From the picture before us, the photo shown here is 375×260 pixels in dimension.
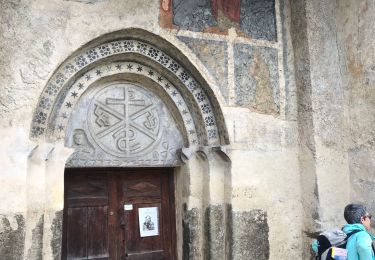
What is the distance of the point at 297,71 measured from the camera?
4.41 m

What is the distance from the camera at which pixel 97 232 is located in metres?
3.99

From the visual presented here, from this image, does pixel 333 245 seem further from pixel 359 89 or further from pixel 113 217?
pixel 113 217

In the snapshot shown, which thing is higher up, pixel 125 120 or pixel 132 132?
pixel 125 120

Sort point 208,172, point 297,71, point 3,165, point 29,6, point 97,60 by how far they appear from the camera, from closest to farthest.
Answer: point 3,165, point 29,6, point 97,60, point 208,172, point 297,71

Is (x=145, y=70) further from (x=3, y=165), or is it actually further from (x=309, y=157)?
(x=309, y=157)

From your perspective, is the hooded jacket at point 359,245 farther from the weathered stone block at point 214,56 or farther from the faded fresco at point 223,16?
the faded fresco at point 223,16

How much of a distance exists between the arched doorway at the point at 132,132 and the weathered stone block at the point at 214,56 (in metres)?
0.14

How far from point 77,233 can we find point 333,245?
2460 mm

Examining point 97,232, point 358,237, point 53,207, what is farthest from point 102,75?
point 358,237

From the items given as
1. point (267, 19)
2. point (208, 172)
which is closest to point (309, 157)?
point (208, 172)

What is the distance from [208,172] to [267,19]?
189cm

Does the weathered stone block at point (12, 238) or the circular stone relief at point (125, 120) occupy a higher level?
the circular stone relief at point (125, 120)

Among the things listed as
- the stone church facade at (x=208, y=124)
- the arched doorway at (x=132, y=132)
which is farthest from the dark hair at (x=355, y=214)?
the arched doorway at (x=132, y=132)

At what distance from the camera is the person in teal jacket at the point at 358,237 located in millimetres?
2500
